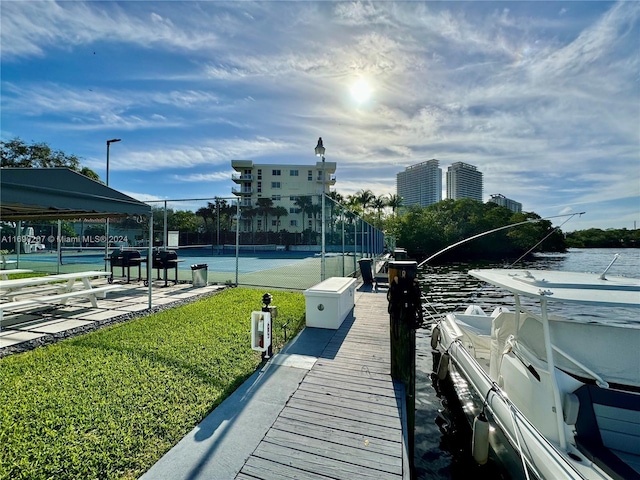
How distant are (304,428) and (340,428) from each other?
32 centimetres

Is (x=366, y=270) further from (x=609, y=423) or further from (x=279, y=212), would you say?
(x=279, y=212)

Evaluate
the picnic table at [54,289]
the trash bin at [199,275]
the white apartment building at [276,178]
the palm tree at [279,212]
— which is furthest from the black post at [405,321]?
the white apartment building at [276,178]

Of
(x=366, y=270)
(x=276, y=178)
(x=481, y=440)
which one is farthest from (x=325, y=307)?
(x=276, y=178)

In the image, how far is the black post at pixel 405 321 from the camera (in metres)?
3.58

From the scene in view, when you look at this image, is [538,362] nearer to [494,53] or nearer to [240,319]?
[240,319]

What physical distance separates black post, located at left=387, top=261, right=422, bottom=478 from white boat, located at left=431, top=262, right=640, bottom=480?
0.84 meters

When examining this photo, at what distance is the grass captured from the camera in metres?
2.23

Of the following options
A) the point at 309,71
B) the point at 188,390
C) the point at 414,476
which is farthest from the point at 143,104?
the point at 414,476

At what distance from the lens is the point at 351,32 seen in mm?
6734

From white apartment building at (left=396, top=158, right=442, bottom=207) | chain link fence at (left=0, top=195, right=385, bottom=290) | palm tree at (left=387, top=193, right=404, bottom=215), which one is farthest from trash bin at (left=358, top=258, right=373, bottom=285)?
white apartment building at (left=396, top=158, right=442, bottom=207)

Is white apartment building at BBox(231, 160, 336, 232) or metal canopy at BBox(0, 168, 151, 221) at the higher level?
white apartment building at BBox(231, 160, 336, 232)

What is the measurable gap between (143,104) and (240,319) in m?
9.84

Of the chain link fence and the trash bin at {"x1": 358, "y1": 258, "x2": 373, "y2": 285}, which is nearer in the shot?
the chain link fence

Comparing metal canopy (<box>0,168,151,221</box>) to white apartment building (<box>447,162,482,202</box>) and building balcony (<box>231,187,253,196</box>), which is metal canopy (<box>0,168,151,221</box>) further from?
white apartment building (<box>447,162,482,202</box>)
